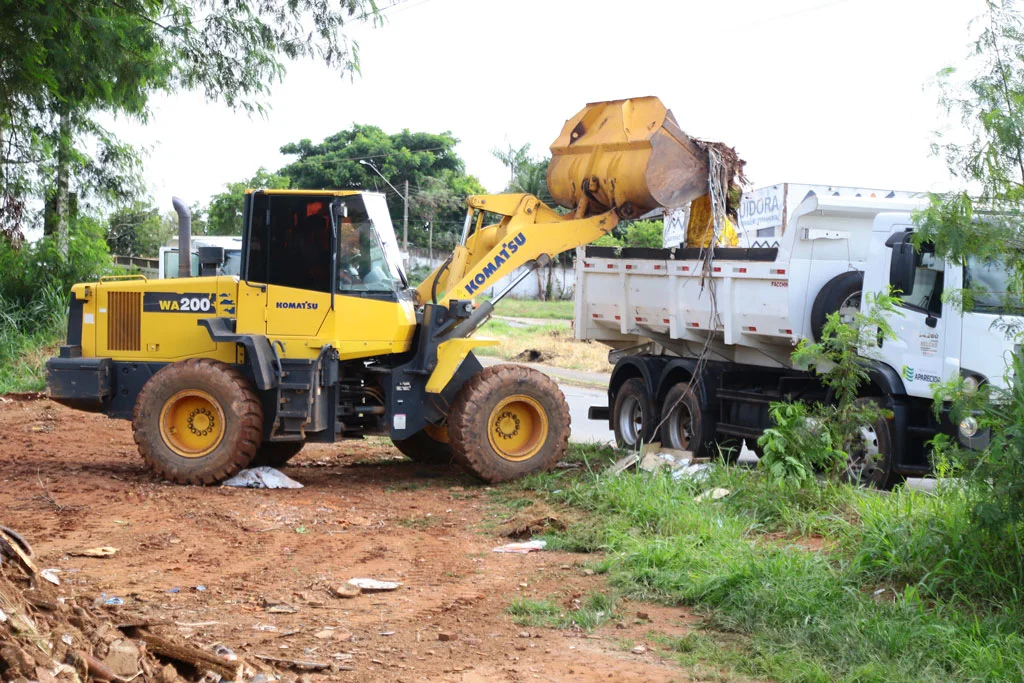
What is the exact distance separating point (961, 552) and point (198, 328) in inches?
288

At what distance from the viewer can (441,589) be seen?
23.8 ft

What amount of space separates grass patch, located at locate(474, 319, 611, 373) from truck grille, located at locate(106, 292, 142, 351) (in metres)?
12.3

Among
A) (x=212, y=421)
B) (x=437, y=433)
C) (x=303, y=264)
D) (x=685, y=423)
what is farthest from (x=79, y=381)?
(x=685, y=423)

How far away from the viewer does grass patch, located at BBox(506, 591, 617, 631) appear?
6441 millimetres

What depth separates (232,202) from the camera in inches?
1578

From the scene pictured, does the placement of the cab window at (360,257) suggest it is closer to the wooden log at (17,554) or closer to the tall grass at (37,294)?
the wooden log at (17,554)

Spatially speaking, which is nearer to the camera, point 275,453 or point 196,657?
point 196,657

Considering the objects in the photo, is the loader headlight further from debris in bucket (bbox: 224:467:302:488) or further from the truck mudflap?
the truck mudflap

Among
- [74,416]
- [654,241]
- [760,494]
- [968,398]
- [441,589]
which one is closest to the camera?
[968,398]

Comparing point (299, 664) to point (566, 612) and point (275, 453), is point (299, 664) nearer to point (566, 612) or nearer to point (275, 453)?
point (566, 612)

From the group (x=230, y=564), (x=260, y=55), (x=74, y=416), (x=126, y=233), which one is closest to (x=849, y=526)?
(x=230, y=564)

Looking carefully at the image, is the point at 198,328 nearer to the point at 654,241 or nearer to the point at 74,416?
the point at 74,416

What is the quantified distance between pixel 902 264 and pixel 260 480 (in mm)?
A: 6025

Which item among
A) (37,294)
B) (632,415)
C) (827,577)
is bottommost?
(827,577)
